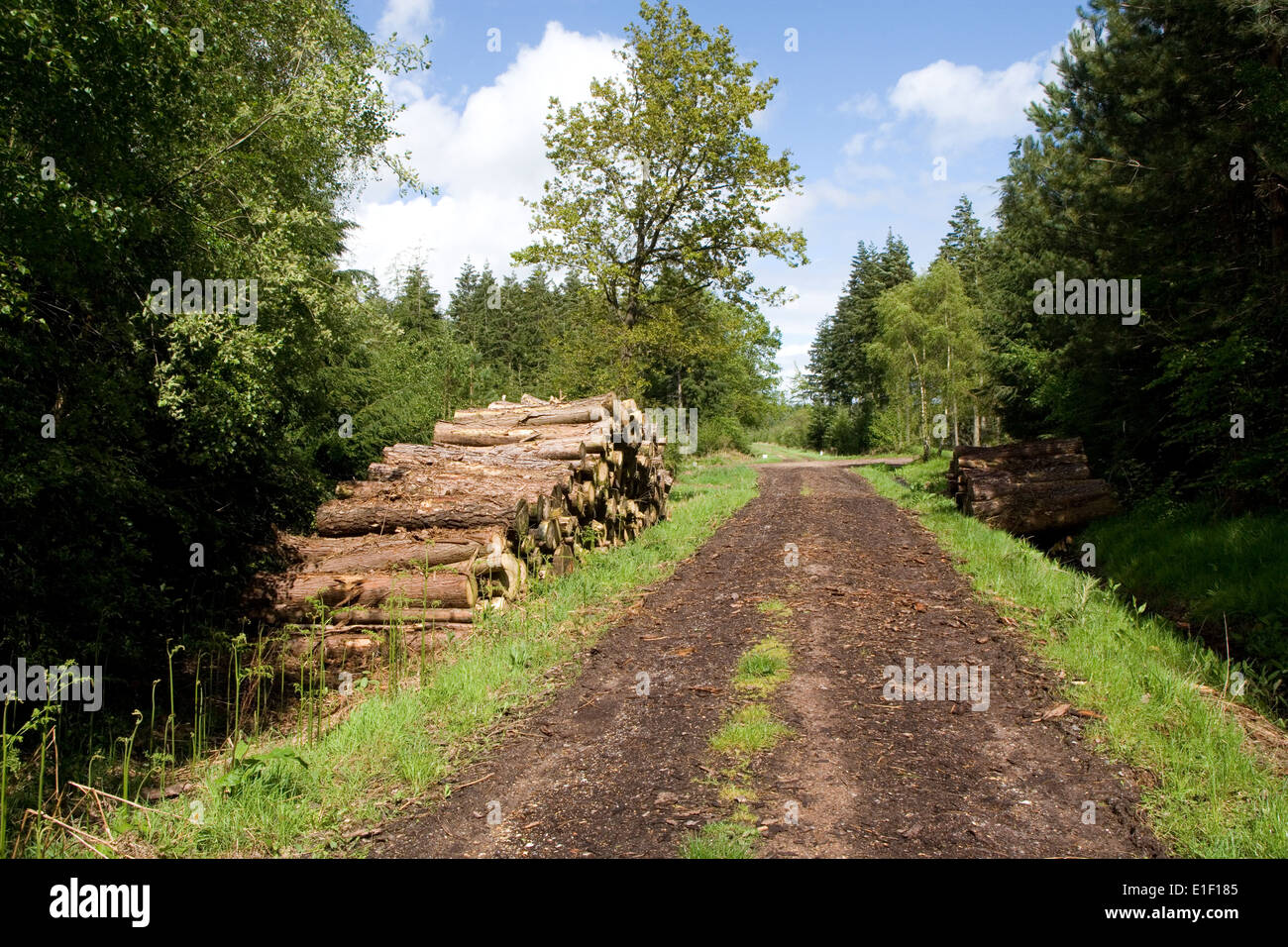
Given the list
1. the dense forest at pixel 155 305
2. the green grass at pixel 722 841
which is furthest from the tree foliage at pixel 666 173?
the green grass at pixel 722 841

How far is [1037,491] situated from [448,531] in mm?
9944

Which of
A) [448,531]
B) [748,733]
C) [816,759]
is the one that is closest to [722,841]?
[816,759]

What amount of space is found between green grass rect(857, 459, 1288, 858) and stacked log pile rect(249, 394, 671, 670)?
530 centimetres

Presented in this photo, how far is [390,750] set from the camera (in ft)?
14.6

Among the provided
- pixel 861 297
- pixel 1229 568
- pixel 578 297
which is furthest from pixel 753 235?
pixel 861 297

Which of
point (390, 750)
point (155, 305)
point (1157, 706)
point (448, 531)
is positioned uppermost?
point (155, 305)

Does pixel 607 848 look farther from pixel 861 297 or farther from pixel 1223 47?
pixel 861 297

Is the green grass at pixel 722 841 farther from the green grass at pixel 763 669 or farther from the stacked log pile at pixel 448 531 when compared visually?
the stacked log pile at pixel 448 531

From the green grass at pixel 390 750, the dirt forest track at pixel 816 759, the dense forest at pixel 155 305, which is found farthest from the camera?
the dense forest at pixel 155 305

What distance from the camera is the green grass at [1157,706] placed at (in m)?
3.46

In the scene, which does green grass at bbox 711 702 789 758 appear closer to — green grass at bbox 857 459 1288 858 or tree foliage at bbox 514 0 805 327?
green grass at bbox 857 459 1288 858

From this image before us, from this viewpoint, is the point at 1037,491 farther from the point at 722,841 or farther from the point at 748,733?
the point at 722,841

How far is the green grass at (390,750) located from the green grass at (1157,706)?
385cm

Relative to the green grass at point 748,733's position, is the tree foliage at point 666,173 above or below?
above
